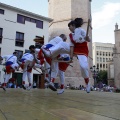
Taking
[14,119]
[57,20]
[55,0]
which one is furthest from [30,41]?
[14,119]

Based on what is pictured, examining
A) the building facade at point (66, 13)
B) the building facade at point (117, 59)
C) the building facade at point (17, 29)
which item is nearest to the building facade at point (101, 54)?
the building facade at point (117, 59)

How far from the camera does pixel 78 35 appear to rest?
6.09 meters

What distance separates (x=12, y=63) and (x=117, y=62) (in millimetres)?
53321

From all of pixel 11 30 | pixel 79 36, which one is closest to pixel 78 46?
pixel 79 36

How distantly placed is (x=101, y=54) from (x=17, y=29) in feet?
294

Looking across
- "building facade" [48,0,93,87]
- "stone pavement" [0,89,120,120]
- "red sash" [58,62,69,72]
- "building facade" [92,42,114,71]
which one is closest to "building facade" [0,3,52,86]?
"building facade" [48,0,93,87]

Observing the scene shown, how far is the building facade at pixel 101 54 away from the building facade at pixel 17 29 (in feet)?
271

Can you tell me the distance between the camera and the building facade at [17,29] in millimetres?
31594

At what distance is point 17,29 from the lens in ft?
108

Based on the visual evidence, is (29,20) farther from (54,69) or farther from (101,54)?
(101,54)

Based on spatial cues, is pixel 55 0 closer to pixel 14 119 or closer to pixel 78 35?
pixel 78 35

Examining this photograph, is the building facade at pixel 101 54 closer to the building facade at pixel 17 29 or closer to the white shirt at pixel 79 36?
the building facade at pixel 17 29

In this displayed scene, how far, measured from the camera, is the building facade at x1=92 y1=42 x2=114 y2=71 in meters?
115

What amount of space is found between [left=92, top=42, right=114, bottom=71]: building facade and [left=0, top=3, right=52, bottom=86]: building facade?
3250 inches
